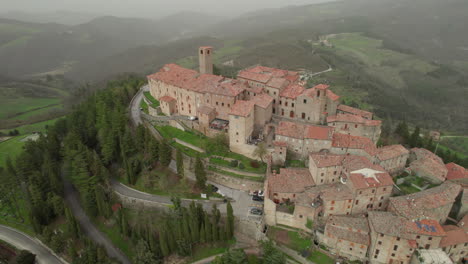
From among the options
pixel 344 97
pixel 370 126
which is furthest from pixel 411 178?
pixel 344 97

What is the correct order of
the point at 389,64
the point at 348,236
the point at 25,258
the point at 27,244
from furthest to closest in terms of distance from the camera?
the point at 389,64 → the point at 27,244 → the point at 25,258 → the point at 348,236

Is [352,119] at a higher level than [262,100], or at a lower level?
lower

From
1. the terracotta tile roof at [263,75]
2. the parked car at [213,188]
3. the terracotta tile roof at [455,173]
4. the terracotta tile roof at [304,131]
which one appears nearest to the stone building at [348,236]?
the terracotta tile roof at [304,131]

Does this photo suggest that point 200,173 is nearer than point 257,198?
No

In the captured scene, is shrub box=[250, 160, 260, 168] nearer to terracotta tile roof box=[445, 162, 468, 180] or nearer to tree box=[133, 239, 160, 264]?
tree box=[133, 239, 160, 264]

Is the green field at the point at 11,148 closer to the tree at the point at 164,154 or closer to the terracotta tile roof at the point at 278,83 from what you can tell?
the tree at the point at 164,154

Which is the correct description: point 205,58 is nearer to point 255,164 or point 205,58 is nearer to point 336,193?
point 255,164

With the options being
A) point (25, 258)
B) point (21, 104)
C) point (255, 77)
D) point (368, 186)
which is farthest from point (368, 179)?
point (21, 104)
